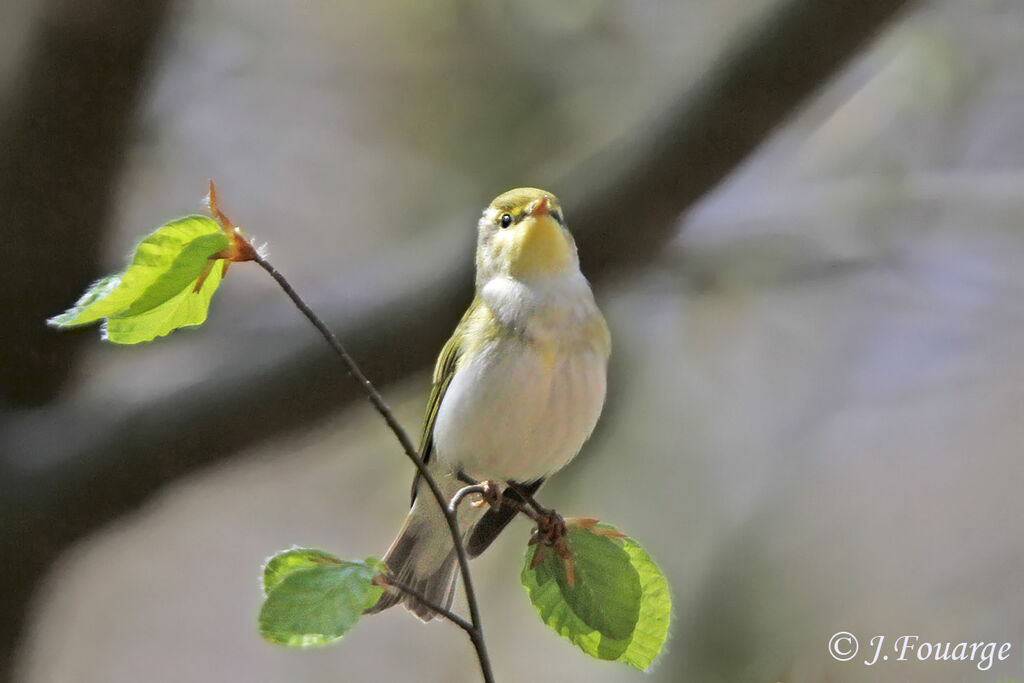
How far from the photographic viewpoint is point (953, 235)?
200 inches

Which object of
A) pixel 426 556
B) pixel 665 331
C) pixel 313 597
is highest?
pixel 313 597

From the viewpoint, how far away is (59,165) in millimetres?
3113

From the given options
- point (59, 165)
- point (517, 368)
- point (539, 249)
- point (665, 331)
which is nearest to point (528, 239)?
point (539, 249)

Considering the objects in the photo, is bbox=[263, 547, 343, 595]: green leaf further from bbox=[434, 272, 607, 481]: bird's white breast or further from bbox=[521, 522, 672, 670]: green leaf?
bbox=[434, 272, 607, 481]: bird's white breast

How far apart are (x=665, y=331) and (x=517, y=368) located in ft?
9.89

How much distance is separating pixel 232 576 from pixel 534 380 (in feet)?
11.4

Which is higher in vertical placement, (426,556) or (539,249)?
(539,249)

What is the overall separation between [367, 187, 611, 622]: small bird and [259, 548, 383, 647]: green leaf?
2.67 feet

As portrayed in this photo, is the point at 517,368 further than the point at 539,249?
No

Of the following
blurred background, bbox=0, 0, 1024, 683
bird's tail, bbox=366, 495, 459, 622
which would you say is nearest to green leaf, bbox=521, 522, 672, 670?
bird's tail, bbox=366, 495, 459, 622

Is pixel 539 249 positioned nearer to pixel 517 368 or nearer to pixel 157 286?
pixel 517 368

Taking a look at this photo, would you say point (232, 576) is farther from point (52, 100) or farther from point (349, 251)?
point (52, 100)

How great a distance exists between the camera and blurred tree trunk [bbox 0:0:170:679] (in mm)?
3016

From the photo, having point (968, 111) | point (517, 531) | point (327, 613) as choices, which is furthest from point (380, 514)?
point (327, 613)
